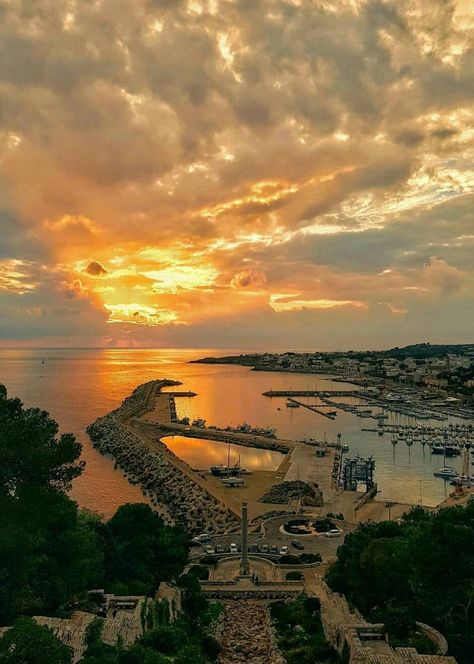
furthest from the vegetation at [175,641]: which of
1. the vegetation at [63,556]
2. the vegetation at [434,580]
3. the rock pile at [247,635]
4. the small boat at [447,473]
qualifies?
the small boat at [447,473]

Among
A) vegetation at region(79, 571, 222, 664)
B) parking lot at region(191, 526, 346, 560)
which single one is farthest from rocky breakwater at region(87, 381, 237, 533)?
vegetation at region(79, 571, 222, 664)

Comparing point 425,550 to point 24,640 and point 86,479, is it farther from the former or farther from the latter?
point 86,479

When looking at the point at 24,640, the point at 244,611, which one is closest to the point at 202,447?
the point at 244,611

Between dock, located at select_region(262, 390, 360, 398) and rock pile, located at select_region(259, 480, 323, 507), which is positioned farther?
dock, located at select_region(262, 390, 360, 398)

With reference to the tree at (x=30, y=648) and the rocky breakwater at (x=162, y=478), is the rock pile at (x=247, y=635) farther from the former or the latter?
the rocky breakwater at (x=162, y=478)

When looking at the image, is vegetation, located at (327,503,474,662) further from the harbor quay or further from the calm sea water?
the calm sea water

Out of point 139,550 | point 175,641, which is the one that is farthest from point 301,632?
point 139,550
